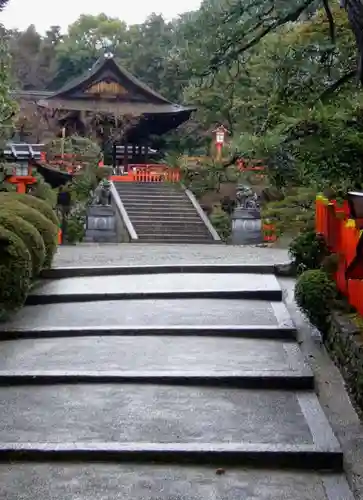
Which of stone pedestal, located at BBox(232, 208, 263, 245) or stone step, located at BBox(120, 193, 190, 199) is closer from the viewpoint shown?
stone pedestal, located at BBox(232, 208, 263, 245)

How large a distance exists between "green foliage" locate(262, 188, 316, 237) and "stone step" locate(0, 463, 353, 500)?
4417 millimetres

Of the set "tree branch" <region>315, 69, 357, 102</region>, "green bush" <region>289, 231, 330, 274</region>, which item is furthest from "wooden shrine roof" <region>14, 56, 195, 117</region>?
"tree branch" <region>315, 69, 357, 102</region>

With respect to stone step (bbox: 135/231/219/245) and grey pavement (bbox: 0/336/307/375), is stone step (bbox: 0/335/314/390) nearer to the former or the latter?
grey pavement (bbox: 0/336/307/375)

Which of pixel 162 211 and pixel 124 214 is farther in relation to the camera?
pixel 162 211

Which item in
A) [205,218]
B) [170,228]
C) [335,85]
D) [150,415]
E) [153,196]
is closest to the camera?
[335,85]

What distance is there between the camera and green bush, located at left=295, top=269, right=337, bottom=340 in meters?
7.13

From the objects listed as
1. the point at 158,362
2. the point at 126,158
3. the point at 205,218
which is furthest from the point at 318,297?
the point at 126,158

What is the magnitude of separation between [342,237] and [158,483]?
413 cm

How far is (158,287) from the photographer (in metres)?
10.4

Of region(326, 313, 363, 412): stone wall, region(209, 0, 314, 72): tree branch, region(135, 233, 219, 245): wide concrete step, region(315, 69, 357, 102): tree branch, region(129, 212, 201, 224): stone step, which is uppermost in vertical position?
region(209, 0, 314, 72): tree branch

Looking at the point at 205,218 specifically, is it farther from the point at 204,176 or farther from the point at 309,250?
the point at 204,176

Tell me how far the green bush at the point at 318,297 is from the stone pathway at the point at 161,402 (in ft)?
1.33

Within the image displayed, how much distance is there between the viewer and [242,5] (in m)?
4.51

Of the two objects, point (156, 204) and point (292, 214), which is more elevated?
point (292, 214)
